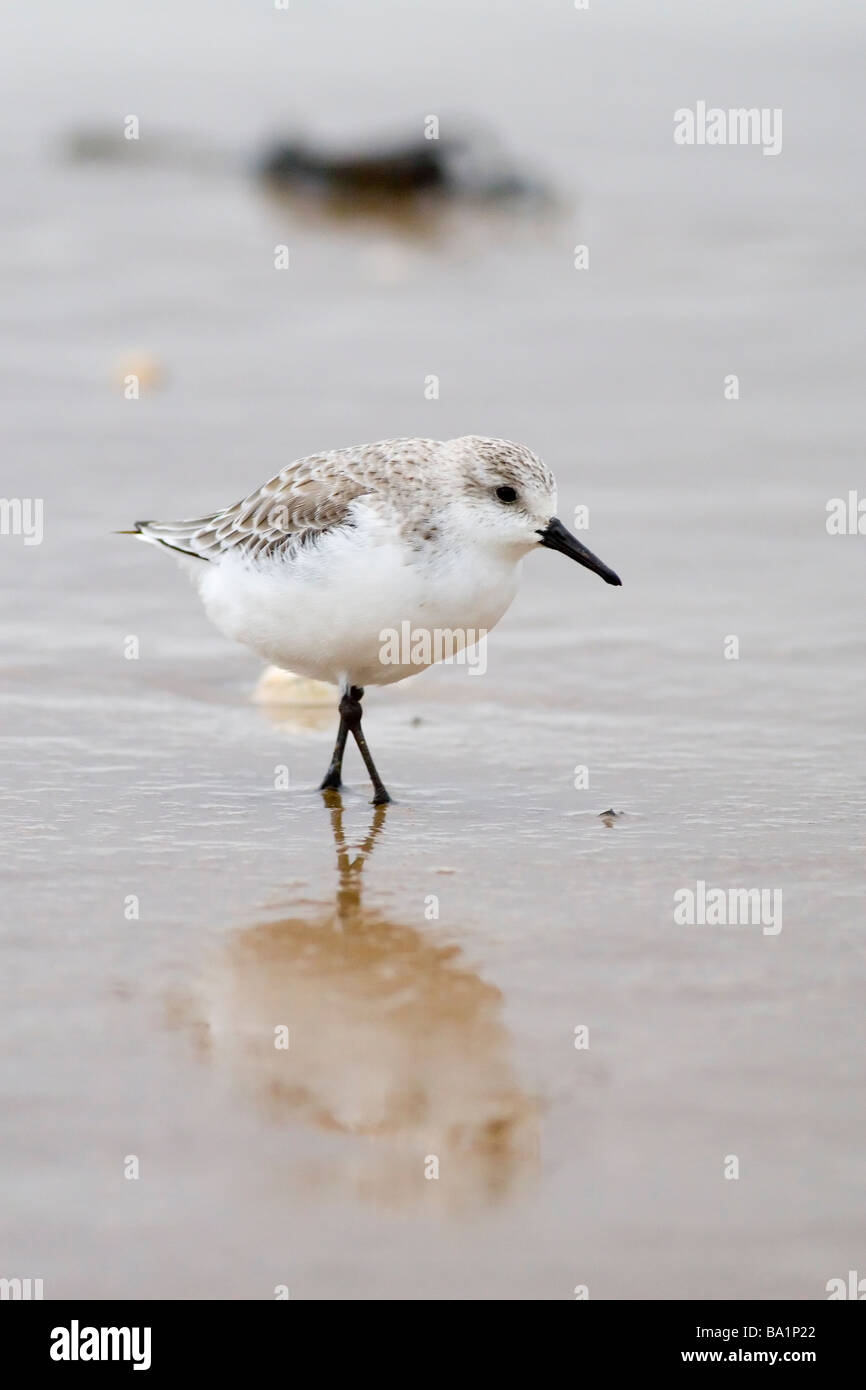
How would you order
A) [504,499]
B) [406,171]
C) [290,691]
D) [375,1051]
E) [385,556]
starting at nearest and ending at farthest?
[375,1051]
[385,556]
[504,499]
[290,691]
[406,171]

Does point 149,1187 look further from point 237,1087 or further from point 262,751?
point 262,751

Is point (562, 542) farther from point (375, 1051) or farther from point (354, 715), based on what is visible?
point (375, 1051)

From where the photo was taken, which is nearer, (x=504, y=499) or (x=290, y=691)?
(x=504, y=499)

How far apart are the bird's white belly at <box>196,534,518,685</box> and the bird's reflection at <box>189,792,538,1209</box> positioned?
1204 mm

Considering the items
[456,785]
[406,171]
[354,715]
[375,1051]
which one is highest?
[406,171]

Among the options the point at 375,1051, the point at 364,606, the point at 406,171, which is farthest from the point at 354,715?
the point at 406,171

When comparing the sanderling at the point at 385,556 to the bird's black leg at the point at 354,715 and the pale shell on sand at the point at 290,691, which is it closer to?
the bird's black leg at the point at 354,715

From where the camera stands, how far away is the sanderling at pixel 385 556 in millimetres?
6105

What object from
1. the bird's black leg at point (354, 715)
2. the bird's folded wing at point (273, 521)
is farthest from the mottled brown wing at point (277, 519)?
the bird's black leg at point (354, 715)

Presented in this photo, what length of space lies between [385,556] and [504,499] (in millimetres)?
452

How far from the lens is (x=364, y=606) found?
6.11 m

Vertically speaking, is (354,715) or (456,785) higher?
(354,715)

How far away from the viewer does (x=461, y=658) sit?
310 inches

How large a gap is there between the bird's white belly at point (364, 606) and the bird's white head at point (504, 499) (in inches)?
3.9
